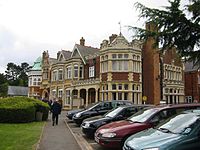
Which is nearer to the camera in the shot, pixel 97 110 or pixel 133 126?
pixel 133 126

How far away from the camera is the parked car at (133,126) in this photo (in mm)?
10328

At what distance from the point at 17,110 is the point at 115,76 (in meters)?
20.6

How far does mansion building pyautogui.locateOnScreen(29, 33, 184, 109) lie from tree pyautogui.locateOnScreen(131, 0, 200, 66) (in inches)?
1040

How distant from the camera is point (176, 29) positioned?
1011 centimetres

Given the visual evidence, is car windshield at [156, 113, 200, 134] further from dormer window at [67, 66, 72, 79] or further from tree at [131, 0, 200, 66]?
dormer window at [67, 66, 72, 79]

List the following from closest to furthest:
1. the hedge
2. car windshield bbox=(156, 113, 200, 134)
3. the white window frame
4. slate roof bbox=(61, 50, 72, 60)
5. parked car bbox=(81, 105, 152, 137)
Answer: car windshield bbox=(156, 113, 200, 134) → parked car bbox=(81, 105, 152, 137) → the hedge → the white window frame → slate roof bbox=(61, 50, 72, 60)

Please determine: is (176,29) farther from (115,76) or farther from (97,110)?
(115,76)

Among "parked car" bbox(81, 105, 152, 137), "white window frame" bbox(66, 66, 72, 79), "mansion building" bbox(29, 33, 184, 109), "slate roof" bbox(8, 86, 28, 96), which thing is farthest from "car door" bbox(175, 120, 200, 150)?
"slate roof" bbox(8, 86, 28, 96)

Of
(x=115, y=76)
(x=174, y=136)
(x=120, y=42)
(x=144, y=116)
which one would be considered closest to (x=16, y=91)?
(x=115, y=76)

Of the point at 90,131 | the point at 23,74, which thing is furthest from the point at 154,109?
the point at 23,74

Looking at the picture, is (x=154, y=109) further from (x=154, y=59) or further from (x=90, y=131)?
(x=154, y=59)

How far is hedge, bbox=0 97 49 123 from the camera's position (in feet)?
72.6

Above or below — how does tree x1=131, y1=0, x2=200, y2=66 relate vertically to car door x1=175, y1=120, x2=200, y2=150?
above

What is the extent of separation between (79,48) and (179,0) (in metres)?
40.7
